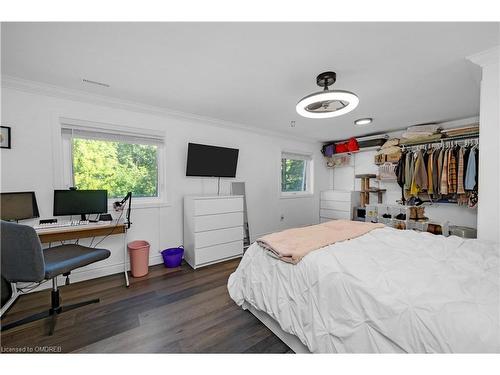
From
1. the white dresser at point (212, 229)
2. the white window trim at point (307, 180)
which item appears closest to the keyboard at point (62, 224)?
the white dresser at point (212, 229)

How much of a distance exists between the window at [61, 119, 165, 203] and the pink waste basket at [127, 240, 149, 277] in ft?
2.21

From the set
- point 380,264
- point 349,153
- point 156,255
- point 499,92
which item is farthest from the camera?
point 349,153

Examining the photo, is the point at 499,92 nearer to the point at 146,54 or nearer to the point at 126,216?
the point at 146,54

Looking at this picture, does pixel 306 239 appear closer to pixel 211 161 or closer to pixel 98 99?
pixel 211 161

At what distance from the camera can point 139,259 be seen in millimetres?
2453

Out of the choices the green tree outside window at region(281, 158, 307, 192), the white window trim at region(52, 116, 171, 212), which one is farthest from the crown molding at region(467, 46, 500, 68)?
the white window trim at region(52, 116, 171, 212)

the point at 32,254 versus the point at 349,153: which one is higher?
the point at 349,153

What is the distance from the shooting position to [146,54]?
62.0 inches

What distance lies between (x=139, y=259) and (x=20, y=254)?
1176 millimetres

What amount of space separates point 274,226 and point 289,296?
2.73 metres

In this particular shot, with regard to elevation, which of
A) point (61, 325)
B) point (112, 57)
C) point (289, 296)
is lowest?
point (61, 325)

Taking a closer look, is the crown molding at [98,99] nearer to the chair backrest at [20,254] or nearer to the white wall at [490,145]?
the chair backrest at [20,254]

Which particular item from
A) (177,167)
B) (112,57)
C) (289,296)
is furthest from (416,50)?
(177,167)

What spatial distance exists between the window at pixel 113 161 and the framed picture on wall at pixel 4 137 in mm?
405
